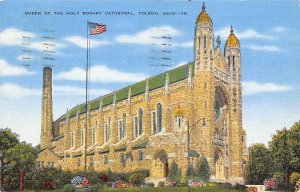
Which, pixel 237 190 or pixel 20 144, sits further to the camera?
pixel 20 144

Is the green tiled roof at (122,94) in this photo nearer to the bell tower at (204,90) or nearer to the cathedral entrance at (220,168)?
the bell tower at (204,90)

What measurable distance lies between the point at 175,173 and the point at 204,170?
2026mm

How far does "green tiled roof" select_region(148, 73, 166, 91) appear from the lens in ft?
135

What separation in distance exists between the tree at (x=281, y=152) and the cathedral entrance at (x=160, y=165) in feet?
25.9

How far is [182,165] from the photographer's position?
134ft

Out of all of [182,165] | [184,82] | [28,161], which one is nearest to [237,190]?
[182,165]

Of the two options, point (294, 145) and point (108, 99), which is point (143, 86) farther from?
point (294, 145)

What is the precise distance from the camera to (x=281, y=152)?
4506cm

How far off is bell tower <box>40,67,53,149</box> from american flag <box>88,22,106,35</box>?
3.85m

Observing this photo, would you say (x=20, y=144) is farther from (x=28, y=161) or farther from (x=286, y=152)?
(x=286, y=152)

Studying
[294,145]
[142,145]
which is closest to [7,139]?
[142,145]

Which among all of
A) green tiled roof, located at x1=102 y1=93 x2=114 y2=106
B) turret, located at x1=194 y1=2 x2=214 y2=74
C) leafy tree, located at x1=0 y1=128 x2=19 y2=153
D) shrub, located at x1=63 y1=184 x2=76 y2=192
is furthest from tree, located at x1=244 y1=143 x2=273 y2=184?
leafy tree, located at x1=0 y1=128 x2=19 y2=153

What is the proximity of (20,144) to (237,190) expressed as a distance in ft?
45.0

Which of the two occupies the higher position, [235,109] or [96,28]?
[96,28]
